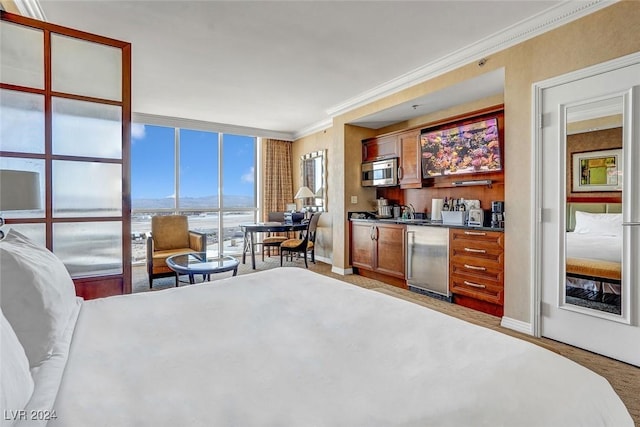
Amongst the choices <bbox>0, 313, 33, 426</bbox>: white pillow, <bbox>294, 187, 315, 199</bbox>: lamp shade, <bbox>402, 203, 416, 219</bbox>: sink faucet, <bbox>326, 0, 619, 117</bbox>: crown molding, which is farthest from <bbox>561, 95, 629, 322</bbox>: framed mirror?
<bbox>294, 187, 315, 199</bbox>: lamp shade

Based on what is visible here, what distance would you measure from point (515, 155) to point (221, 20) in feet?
9.40

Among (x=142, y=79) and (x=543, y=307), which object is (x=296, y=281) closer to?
(x=543, y=307)

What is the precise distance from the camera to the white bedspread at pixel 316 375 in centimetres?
73

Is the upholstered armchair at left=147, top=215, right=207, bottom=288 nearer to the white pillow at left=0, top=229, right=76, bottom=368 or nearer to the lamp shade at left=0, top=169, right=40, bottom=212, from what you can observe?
the lamp shade at left=0, top=169, right=40, bottom=212

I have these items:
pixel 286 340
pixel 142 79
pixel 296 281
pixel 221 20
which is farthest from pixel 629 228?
pixel 142 79

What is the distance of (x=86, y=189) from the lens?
243 cm

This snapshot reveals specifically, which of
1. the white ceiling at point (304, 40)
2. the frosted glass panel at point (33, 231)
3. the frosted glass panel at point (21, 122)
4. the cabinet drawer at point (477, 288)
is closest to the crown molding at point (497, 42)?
the white ceiling at point (304, 40)

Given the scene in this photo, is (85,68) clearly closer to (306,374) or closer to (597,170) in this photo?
(306,374)

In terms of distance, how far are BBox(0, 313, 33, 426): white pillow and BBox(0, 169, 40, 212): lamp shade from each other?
1.25 meters

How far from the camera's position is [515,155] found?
114 inches

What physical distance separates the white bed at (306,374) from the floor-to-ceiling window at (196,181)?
5.18 metres

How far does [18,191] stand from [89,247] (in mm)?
846

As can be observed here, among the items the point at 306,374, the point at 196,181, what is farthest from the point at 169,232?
the point at 306,374

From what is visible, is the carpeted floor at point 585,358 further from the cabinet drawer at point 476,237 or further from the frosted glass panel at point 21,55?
the frosted glass panel at point 21,55
